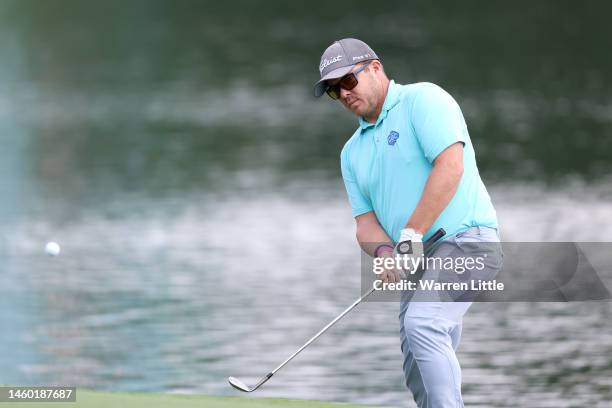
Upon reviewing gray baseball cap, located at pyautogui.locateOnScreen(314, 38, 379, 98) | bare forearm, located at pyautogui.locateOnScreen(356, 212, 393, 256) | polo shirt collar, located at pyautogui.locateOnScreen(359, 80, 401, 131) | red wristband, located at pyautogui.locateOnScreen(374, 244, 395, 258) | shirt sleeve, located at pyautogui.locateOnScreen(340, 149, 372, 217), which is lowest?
red wristband, located at pyautogui.locateOnScreen(374, 244, 395, 258)

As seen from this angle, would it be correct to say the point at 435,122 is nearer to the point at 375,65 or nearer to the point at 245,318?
the point at 375,65

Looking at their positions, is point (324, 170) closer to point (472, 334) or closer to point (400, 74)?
point (472, 334)

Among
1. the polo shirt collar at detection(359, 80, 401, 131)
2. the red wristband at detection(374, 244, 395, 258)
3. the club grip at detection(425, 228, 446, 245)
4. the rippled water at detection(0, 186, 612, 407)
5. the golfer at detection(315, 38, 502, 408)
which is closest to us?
the golfer at detection(315, 38, 502, 408)

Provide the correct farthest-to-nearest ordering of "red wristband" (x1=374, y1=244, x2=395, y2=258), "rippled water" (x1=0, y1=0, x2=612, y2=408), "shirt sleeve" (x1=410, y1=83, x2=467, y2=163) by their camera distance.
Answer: "rippled water" (x1=0, y1=0, x2=612, y2=408) < "red wristband" (x1=374, y1=244, x2=395, y2=258) < "shirt sleeve" (x1=410, y1=83, x2=467, y2=163)

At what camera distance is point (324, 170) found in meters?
22.1

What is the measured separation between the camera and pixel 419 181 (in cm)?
608

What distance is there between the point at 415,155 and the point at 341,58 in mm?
537

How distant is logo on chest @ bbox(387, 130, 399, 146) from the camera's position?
607 cm

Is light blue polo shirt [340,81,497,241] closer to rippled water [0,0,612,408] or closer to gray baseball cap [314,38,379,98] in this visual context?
gray baseball cap [314,38,379,98]

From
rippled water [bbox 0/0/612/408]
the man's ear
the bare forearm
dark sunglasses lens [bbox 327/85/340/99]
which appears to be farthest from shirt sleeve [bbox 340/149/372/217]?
rippled water [bbox 0/0/612/408]

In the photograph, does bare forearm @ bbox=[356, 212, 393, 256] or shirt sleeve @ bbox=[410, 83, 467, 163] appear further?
bare forearm @ bbox=[356, 212, 393, 256]

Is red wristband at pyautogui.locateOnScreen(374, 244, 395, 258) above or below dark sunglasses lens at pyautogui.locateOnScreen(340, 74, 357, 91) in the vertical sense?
below

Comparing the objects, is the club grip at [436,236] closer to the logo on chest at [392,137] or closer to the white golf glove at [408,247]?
the white golf glove at [408,247]

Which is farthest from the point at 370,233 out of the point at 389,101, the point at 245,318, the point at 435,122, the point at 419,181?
the point at 245,318
